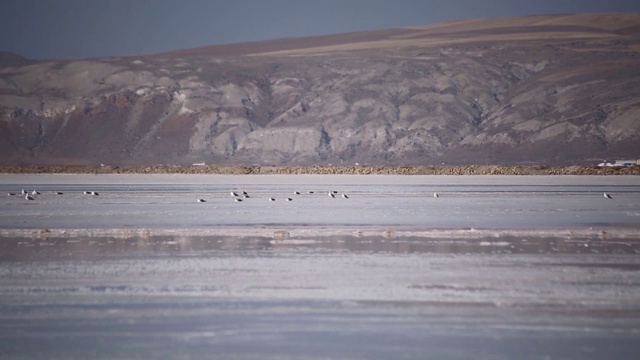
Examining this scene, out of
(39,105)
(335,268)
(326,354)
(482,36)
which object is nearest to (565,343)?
(326,354)

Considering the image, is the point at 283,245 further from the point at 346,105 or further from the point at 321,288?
the point at 346,105

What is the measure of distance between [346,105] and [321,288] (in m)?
116

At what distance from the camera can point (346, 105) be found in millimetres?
127625

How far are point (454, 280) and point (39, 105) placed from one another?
12726cm

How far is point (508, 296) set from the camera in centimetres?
1123

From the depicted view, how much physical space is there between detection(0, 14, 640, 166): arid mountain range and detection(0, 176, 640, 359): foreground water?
3465 inches

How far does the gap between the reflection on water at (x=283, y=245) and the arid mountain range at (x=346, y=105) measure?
292 ft

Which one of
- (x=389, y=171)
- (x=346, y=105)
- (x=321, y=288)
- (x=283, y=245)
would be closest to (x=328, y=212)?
(x=283, y=245)

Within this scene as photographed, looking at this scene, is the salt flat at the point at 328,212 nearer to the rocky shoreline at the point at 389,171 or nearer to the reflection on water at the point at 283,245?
the reflection on water at the point at 283,245

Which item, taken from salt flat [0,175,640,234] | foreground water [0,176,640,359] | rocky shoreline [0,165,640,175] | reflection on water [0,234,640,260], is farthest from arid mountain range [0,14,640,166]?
reflection on water [0,234,640,260]

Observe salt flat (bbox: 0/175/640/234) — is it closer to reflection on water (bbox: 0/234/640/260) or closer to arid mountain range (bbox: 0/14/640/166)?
reflection on water (bbox: 0/234/640/260)

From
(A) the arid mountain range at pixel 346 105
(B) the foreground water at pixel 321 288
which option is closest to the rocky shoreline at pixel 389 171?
(A) the arid mountain range at pixel 346 105

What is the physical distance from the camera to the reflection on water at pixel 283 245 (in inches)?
624

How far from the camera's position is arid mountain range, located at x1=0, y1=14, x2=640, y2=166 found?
11394 cm
